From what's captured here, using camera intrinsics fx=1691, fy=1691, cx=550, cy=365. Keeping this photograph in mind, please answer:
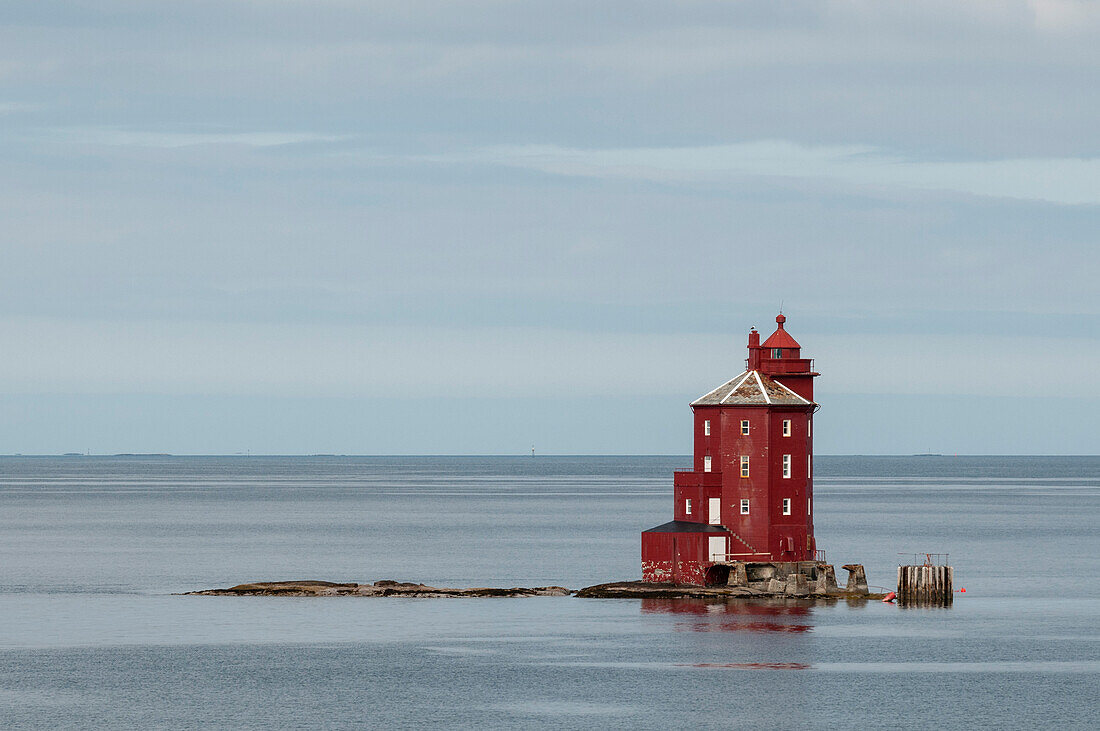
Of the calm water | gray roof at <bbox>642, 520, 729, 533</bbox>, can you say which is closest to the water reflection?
the calm water

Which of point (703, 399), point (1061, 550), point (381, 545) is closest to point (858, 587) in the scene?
point (703, 399)

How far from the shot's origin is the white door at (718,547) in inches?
3123

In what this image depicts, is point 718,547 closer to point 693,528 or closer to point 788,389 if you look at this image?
point 693,528

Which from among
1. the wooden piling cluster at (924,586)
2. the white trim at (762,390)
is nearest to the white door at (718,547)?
the white trim at (762,390)

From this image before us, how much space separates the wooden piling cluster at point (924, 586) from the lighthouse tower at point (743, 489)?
18.4 ft

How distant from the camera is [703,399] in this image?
81312 mm

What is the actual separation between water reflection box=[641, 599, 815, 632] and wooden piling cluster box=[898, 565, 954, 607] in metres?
5.60

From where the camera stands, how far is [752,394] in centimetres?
8025

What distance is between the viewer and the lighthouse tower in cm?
7931

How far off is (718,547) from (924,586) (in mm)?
11670

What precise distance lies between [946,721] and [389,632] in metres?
27.9

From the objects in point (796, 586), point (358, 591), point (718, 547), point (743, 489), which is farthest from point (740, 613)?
point (358, 591)

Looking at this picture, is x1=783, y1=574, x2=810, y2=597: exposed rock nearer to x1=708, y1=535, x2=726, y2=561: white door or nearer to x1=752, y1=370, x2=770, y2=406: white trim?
x1=708, y1=535, x2=726, y2=561: white door

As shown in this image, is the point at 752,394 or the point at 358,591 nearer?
the point at 752,394
